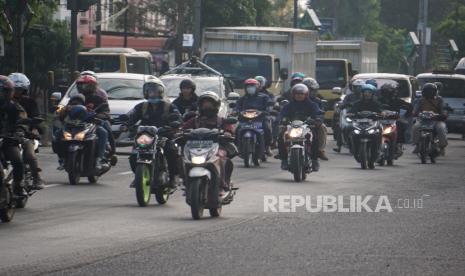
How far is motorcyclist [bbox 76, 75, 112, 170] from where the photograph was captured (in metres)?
21.3

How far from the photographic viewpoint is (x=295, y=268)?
1158 cm

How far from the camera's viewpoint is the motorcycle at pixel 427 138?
28.7 m

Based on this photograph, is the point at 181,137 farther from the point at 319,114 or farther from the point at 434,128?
the point at 434,128

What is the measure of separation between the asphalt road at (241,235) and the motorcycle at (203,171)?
0.22 meters

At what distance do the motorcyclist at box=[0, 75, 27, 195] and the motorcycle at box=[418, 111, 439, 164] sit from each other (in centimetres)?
1352

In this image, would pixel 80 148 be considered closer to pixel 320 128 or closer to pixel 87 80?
pixel 87 80

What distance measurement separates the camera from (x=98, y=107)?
21781mm

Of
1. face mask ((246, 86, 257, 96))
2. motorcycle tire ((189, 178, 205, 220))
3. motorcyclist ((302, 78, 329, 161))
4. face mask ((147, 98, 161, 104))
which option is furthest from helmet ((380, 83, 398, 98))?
motorcycle tire ((189, 178, 205, 220))

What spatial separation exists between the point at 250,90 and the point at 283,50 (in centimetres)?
1490

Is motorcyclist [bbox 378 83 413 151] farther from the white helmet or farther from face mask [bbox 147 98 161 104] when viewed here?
the white helmet

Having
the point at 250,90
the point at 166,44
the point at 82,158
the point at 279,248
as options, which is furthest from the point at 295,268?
the point at 166,44

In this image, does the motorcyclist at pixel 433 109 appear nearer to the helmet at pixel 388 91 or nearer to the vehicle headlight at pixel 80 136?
the helmet at pixel 388 91

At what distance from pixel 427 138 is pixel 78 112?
31.7ft

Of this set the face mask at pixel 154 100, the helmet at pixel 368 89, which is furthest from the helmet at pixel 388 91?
the face mask at pixel 154 100
